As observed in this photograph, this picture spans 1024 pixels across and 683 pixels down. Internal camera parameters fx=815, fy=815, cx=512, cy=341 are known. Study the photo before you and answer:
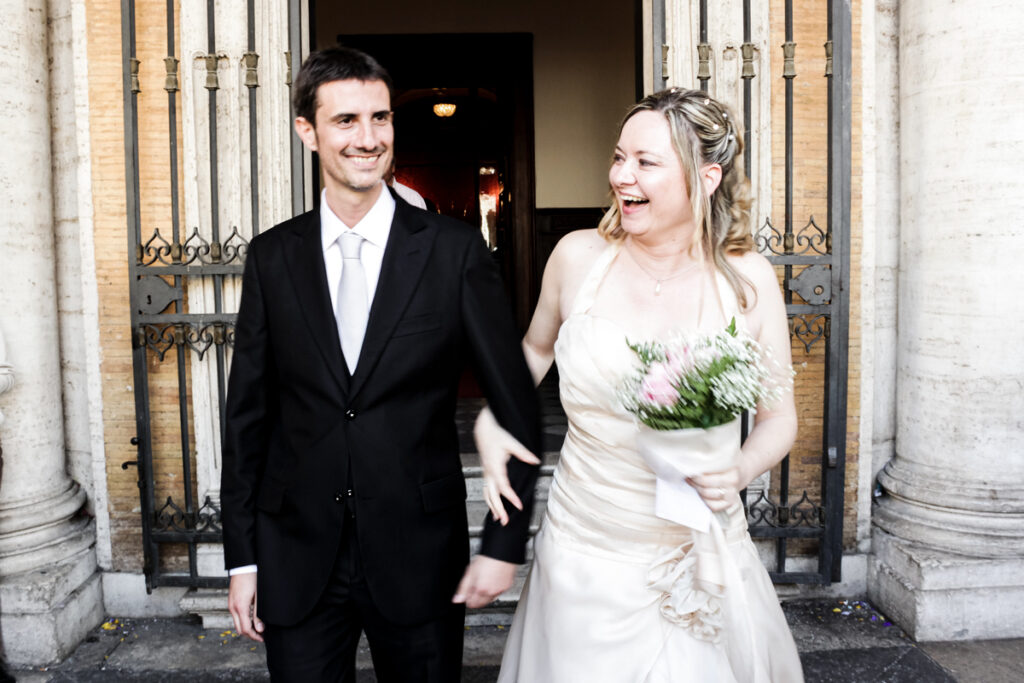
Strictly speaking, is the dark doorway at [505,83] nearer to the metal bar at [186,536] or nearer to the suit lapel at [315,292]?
the metal bar at [186,536]

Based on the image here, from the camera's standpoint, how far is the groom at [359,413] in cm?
192

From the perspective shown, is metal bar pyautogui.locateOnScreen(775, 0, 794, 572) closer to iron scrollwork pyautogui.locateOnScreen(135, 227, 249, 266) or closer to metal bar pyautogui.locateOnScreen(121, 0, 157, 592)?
iron scrollwork pyautogui.locateOnScreen(135, 227, 249, 266)

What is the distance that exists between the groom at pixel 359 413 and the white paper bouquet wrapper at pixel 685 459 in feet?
0.96

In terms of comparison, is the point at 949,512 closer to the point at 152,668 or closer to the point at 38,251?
the point at 152,668

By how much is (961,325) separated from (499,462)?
2.97 m

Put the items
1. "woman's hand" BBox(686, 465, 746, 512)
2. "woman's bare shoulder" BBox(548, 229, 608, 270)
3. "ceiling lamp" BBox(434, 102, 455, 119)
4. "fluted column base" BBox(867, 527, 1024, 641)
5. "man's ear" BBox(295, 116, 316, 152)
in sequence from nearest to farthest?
"woman's hand" BBox(686, 465, 746, 512)
"man's ear" BBox(295, 116, 316, 152)
"woman's bare shoulder" BBox(548, 229, 608, 270)
"fluted column base" BBox(867, 527, 1024, 641)
"ceiling lamp" BBox(434, 102, 455, 119)

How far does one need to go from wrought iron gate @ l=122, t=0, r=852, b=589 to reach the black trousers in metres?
2.19

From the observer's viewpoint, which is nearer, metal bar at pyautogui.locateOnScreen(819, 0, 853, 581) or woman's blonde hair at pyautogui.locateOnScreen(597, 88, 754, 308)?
woman's blonde hair at pyautogui.locateOnScreen(597, 88, 754, 308)

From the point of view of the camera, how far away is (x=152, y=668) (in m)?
3.63

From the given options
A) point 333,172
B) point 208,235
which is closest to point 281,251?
point 333,172

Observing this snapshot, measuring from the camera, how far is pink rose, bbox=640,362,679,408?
1727 millimetres

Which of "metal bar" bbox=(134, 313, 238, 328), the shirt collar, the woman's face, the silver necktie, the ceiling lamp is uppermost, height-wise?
the ceiling lamp

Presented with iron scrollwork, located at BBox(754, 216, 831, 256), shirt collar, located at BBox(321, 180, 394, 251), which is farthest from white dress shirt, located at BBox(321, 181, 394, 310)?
iron scrollwork, located at BBox(754, 216, 831, 256)

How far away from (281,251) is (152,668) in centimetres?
253
